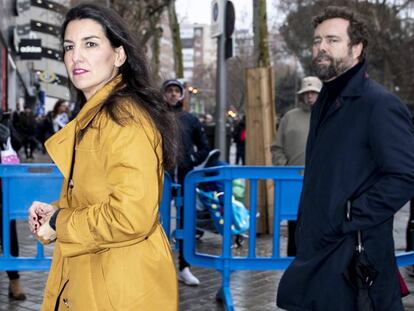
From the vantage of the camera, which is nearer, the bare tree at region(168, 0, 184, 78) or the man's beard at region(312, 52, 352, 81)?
the man's beard at region(312, 52, 352, 81)

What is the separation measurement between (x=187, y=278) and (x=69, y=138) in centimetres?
435

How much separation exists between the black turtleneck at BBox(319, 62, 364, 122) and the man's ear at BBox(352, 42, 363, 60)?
0.04 metres

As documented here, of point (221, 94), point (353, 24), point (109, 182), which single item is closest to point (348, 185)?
point (353, 24)

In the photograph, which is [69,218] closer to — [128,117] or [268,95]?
[128,117]

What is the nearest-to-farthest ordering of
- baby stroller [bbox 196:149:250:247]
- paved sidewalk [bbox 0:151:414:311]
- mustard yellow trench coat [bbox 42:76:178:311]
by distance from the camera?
mustard yellow trench coat [bbox 42:76:178:311] → paved sidewalk [bbox 0:151:414:311] → baby stroller [bbox 196:149:250:247]

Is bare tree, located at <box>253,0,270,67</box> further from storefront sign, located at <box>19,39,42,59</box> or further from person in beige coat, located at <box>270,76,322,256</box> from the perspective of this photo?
storefront sign, located at <box>19,39,42,59</box>

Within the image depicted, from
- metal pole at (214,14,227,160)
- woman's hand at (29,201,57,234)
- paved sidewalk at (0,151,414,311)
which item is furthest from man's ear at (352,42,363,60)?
metal pole at (214,14,227,160)

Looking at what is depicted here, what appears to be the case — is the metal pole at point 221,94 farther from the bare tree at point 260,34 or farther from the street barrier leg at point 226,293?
the street barrier leg at point 226,293

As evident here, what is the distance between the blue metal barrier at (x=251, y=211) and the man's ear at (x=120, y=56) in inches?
114

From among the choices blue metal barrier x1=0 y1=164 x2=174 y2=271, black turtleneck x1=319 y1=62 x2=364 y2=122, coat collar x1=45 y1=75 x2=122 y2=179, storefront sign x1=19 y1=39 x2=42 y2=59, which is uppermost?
storefront sign x1=19 y1=39 x2=42 y2=59

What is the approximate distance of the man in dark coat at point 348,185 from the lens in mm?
2805

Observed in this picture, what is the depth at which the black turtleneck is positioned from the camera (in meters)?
3.01

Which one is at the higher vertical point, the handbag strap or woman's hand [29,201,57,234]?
woman's hand [29,201,57,234]

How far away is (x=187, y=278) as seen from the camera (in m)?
6.46
